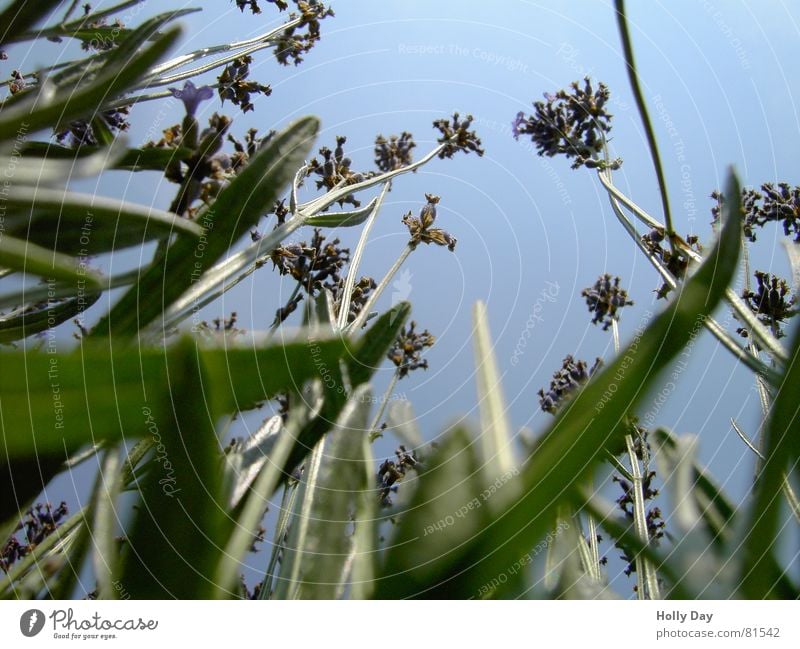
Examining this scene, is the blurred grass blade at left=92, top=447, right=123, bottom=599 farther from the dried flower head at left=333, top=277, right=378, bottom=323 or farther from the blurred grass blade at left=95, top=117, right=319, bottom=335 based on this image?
the dried flower head at left=333, top=277, right=378, bottom=323

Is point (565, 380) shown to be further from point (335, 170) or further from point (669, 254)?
point (335, 170)

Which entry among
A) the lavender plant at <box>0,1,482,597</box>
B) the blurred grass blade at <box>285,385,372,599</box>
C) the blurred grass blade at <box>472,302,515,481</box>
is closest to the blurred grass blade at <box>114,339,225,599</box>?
the lavender plant at <box>0,1,482,597</box>

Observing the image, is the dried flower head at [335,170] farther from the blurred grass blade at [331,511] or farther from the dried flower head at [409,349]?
the blurred grass blade at [331,511]

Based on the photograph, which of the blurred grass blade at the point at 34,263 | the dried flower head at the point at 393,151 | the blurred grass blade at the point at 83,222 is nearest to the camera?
the blurred grass blade at the point at 34,263

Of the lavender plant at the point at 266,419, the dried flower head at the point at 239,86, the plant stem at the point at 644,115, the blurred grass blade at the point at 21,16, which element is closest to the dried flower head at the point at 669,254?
the lavender plant at the point at 266,419

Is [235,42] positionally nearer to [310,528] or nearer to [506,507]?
[310,528]

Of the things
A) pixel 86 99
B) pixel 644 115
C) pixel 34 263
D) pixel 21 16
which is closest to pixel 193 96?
pixel 86 99
